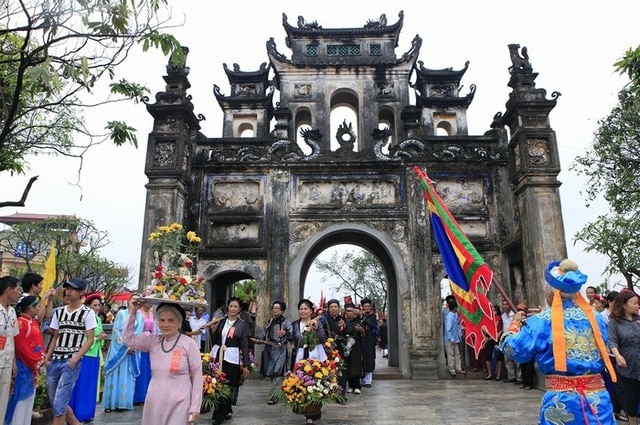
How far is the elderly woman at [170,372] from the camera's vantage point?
348 centimetres

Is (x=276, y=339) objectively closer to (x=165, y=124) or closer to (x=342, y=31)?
(x=165, y=124)

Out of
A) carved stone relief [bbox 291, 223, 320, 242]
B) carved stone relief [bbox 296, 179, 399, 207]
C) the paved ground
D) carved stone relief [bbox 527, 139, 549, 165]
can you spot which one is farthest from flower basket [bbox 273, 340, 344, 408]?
carved stone relief [bbox 527, 139, 549, 165]

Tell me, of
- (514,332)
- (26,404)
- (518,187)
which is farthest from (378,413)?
(518,187)

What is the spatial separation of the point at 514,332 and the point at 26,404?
185 inches

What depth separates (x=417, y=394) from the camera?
880 centimetres

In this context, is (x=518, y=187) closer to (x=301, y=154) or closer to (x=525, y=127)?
(x=525, y=127)

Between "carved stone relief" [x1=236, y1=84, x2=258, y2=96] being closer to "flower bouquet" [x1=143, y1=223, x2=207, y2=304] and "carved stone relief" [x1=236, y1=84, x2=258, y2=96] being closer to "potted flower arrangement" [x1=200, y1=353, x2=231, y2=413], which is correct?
"potted flower arrangement" [x1=200, y1=353, x2=231, y2=413]

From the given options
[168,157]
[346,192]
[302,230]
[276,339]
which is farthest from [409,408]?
[168,157]

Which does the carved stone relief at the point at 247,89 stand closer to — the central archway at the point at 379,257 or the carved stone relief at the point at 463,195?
the central archway at the point at 379,257

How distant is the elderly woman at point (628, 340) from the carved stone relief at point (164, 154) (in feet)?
31.6

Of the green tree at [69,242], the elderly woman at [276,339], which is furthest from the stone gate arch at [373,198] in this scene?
the green tree at [69,242]

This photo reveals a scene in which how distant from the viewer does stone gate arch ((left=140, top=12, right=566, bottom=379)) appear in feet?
36.9

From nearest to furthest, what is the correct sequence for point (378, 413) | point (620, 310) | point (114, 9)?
point (114, 9)
point (620, 310)
point (378, 413)

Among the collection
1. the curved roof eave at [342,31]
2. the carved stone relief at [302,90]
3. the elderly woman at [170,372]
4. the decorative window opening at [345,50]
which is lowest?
the elderly woman at [170,372]
